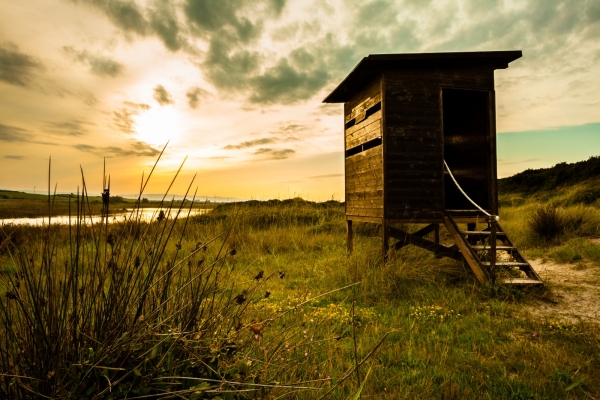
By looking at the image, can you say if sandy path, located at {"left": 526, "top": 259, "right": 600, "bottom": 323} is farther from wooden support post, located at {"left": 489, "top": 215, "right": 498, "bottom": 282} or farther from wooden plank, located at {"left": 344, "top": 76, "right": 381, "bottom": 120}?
wooden plank, located at {"left": 344, "top": 76, "right": 381, "bottom": 120}

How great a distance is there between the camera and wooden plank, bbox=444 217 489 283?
639 cm

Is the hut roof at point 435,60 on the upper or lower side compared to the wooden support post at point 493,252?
upper

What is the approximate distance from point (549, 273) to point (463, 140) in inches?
143

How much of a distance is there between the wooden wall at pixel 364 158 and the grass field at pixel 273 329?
130 centimetres

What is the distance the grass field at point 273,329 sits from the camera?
66.0 inches

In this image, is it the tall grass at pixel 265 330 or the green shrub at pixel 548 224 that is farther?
the green shrub at pixel 548 224

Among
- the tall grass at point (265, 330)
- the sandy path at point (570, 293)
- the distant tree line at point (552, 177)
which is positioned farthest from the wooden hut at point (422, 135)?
the distant tree line at point (552, 177)

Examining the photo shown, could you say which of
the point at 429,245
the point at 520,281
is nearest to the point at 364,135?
the point at 429,245

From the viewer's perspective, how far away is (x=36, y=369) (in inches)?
64.6

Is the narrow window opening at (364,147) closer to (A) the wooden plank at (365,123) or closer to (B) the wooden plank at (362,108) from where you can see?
(A) the wooden plank at (365,123)

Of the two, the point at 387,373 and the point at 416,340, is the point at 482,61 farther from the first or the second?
the point at 387,373

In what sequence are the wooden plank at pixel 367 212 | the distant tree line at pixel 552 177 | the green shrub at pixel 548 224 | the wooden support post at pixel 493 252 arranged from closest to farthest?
the wooden support post at pixel 493 252 → the wooden plank at pixel 367 212 → the green shrub at pixel 548 224 → the distant tree line at pixel 552 177

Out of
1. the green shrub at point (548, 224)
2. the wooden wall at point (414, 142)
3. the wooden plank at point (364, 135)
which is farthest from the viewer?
the green shrub at point (548, 224)

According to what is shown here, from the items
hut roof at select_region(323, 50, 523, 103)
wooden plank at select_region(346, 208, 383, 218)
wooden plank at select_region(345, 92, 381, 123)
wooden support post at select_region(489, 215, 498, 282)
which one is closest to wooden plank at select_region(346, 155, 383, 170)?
wooden plank at select_region(346, 208, 383, 218)
